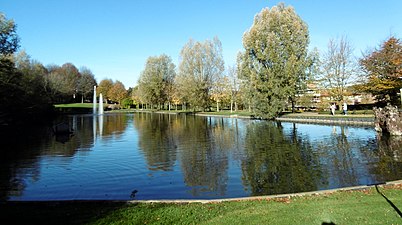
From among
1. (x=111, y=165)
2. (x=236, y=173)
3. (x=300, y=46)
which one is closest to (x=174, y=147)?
(x=111, y=165)

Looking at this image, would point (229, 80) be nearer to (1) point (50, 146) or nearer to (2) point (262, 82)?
(2) point (262, 82)

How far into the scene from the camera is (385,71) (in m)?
39.7

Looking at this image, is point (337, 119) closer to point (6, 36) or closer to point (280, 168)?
point (280, 168)

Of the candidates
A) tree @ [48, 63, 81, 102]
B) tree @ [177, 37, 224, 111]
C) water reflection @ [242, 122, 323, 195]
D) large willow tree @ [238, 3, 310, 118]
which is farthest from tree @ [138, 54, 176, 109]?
water reflection @ [242, 122, 323, 195]

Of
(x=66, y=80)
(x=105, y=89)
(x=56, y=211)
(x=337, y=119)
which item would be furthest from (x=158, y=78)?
(x=56, y=211)

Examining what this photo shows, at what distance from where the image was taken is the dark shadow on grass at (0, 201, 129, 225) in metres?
6.29

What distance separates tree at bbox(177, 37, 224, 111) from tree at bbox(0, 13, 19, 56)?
101ft

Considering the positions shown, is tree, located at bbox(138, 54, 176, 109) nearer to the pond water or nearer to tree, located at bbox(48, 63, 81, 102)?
tree, located at bbox(48, 63, 81, 102)

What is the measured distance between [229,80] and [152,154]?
1845 inches

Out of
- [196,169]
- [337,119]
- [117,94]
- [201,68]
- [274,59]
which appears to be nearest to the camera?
[196,169]

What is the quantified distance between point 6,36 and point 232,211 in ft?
124

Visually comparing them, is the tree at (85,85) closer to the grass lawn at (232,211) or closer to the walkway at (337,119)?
the walkway at (337,119)

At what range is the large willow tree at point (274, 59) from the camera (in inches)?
1523

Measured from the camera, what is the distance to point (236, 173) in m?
11.7
